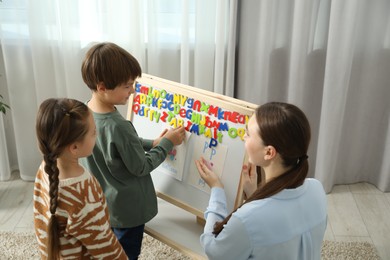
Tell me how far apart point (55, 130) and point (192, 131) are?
611mm

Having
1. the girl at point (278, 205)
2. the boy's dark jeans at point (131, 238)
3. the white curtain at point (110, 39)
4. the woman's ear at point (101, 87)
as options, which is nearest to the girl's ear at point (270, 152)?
the girl at point (278, 205)

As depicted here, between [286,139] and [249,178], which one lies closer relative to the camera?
[286,139]

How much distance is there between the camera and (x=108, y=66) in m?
1.55

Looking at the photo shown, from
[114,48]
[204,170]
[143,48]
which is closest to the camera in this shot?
[114,48]

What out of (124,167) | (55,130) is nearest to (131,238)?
(124,167)

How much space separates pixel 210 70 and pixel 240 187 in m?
1.16

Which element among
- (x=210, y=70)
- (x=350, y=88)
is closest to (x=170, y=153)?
(x=210, y=70)

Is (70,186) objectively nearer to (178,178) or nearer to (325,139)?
(178,178)

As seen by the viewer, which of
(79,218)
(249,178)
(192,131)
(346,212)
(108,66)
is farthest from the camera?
(346,212)

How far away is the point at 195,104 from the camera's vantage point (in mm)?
1742

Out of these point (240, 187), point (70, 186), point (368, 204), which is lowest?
point (368, 204)

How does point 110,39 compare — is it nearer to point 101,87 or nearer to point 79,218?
point 101,87

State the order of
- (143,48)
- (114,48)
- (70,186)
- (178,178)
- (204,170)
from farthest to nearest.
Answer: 1. (143,48)
2. (178,178)
3. (204,170)
4. (114,48)
5. (70,186)

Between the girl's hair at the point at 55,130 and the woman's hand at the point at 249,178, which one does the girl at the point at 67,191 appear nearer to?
the girl's hair at the point at 55,130
